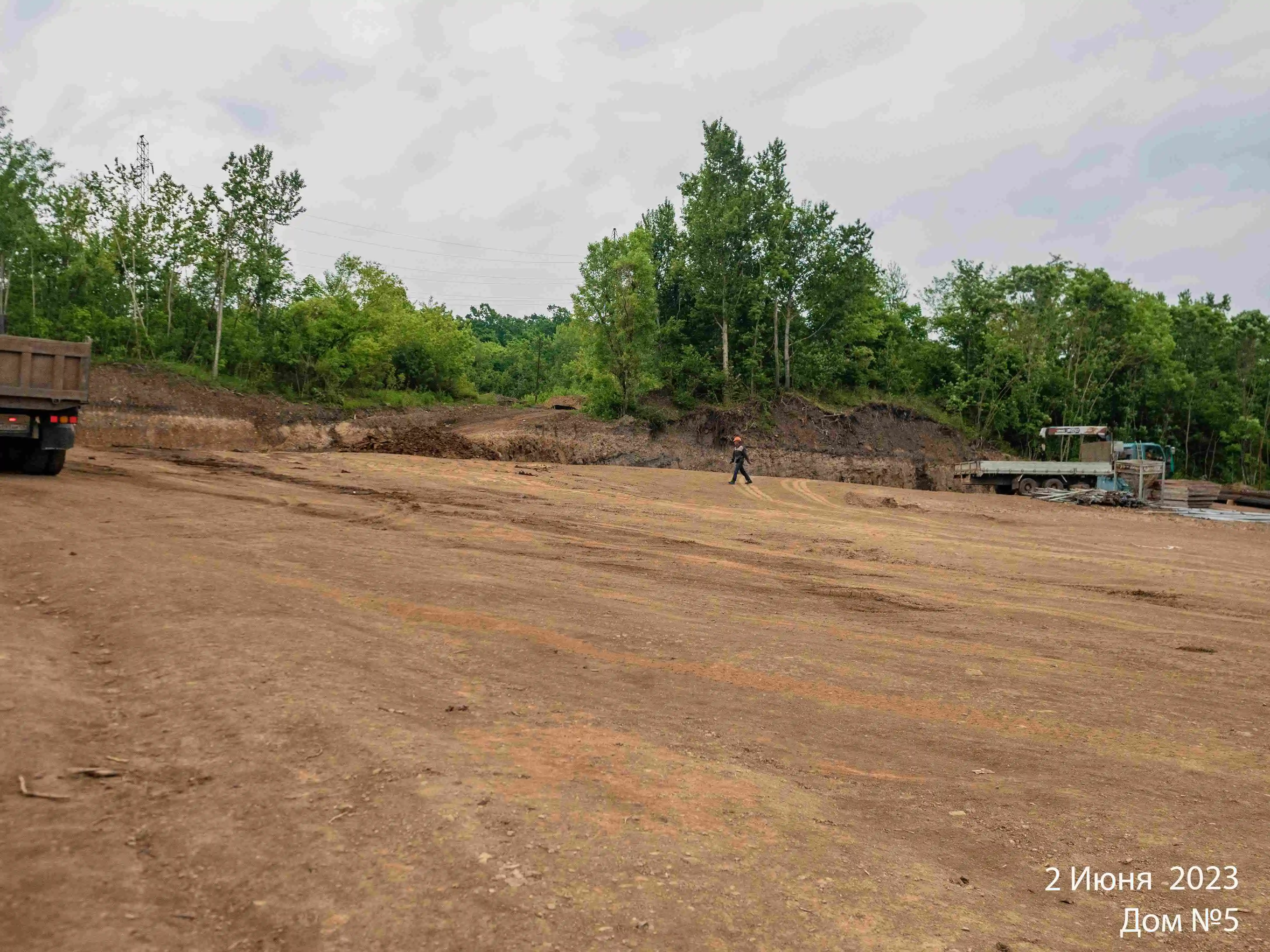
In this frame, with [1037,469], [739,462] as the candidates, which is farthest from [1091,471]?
[739,462]

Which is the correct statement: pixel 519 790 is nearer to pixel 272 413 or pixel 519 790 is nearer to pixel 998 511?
pixel 998 511

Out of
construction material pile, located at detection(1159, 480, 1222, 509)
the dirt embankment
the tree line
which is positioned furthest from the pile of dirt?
construction material pile, located at detection(1159, 480, 1222, 509)

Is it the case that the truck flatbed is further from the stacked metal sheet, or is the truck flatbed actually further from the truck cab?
the stacked metal sheet

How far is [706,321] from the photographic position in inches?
1891

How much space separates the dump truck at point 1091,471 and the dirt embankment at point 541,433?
202 inches

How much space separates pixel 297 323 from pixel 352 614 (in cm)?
3620

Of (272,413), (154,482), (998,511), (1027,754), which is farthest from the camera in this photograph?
(272,413)

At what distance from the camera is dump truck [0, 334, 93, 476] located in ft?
49.2

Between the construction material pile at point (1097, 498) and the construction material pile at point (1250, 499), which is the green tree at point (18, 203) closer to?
the construction material pile at point (1097, 498)

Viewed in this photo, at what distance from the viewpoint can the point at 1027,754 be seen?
5.82 m

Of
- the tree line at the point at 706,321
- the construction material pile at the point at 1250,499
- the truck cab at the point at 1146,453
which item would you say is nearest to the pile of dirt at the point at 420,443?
the tree line at the point at 706,321

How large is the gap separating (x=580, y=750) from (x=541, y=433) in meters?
Result: 32.1

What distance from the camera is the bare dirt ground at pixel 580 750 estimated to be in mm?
3336

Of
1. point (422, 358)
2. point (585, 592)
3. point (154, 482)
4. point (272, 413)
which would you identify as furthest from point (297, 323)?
point (585, 592)
